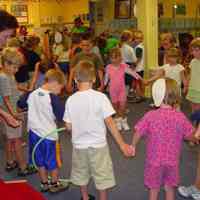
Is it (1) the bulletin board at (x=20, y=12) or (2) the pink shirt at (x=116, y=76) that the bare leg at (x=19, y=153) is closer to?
(2) the pink shirt at (x=116, y=76)

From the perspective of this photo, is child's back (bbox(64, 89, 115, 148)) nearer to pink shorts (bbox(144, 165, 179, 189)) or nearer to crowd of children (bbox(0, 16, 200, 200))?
crowd of children (bbox(0, 16, 200, 200))

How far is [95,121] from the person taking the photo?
10.9 feet

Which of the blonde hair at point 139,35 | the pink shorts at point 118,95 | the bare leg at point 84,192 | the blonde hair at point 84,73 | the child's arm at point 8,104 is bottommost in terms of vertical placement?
the bare leg at point 84,192

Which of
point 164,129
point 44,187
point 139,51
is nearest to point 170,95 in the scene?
point 164,129

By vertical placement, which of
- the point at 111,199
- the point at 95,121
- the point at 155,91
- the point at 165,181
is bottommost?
the point at 111,199

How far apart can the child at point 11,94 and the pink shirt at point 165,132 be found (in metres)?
1.64

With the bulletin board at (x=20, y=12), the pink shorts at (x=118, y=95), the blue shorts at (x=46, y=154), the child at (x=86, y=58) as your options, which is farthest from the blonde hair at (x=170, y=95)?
the bulletin board at (x=20, y=12)

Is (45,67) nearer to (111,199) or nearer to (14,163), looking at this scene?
(14,163)

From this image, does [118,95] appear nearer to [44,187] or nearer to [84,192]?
[44,187]

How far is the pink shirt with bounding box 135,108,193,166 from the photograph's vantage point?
10.1ft

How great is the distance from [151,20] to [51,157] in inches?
198

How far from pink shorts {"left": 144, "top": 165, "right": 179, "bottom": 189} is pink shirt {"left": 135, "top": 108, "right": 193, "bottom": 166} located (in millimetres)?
45

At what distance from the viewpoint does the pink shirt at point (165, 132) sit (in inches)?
121

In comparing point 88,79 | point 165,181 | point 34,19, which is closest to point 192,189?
point 165,181
